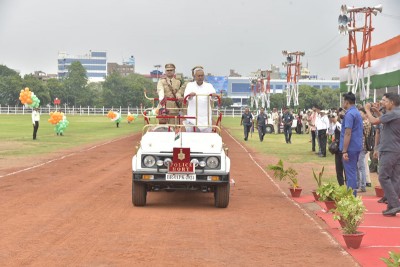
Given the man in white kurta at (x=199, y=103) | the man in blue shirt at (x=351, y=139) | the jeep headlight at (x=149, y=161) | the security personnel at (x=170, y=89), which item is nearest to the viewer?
the jeep headlight at (x=149, y=161)

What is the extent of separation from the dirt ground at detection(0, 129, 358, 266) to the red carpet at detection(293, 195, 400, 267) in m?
0.17

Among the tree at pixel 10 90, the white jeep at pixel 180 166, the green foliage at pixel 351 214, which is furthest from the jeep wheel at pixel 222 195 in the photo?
the tree at pixel 10 90

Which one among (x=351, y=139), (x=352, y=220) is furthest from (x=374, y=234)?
(x=351, y=139)

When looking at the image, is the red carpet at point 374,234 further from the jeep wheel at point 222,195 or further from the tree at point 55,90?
the tree at point 55,90

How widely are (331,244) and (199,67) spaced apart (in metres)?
5.50

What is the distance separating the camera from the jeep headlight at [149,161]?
12383 mm

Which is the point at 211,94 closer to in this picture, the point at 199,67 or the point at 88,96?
the point at 199,67

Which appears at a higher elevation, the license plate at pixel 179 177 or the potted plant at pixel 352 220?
the license plate at pixel 179 177

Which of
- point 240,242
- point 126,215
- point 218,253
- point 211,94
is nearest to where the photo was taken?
point 218,253

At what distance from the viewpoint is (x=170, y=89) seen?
14.6 metres

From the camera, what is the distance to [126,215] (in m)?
11.7

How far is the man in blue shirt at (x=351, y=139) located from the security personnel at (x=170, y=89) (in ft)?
11.6

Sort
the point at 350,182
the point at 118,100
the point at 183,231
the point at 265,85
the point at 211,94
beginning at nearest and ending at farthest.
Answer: the point at 183,231, the point at 350,182, the point at 211,94, the point at 265,85, the point at 118,100

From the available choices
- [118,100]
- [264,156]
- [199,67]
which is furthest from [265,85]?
[199,67]
